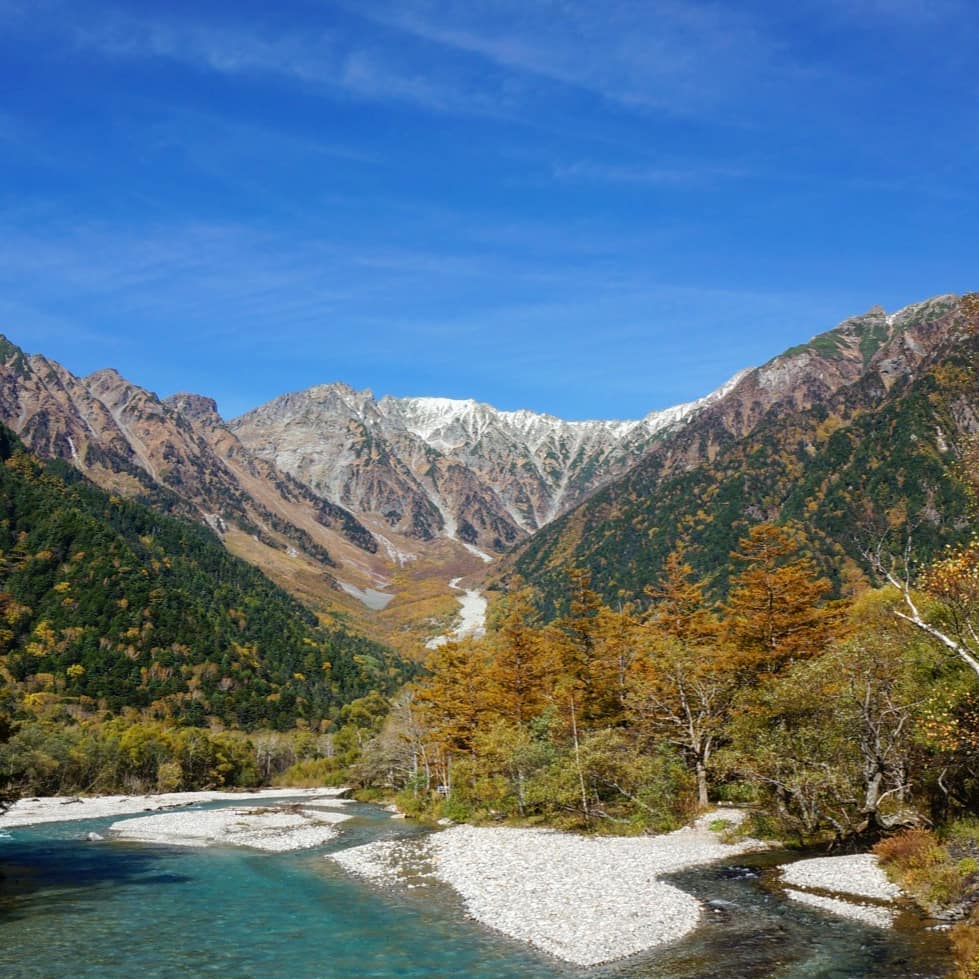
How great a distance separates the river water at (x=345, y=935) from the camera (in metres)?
22.1

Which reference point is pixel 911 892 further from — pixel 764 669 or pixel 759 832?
pixel 764 669

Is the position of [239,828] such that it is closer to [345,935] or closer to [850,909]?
[345,935]

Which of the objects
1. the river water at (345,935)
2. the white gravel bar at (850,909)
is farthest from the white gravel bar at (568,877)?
the white gravel bar at (850,909)

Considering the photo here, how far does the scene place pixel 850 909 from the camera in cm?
2642

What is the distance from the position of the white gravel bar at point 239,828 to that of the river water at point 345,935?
20.1 m

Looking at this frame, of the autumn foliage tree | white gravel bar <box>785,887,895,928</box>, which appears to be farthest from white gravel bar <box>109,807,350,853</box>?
white gravel bar <box>785,887,895,928</box>

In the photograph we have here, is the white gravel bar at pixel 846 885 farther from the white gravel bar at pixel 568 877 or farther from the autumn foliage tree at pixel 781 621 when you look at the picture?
the autumn foliage tree at pixel 781 621

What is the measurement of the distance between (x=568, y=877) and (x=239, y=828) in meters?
51.7

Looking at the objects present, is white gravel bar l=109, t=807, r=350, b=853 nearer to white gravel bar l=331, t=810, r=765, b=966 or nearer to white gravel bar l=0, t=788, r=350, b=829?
white gravel bar l=0, t=788, r=350, b=829

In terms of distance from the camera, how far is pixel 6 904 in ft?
114

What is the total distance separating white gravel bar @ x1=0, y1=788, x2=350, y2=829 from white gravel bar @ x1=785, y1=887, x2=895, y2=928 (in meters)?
83.3

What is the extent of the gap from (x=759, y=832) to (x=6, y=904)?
4125cm

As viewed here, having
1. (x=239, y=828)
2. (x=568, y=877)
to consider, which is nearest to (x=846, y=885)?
(x=568, y=877)

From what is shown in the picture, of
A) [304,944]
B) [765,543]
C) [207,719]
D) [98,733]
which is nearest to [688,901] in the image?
[304,944]
